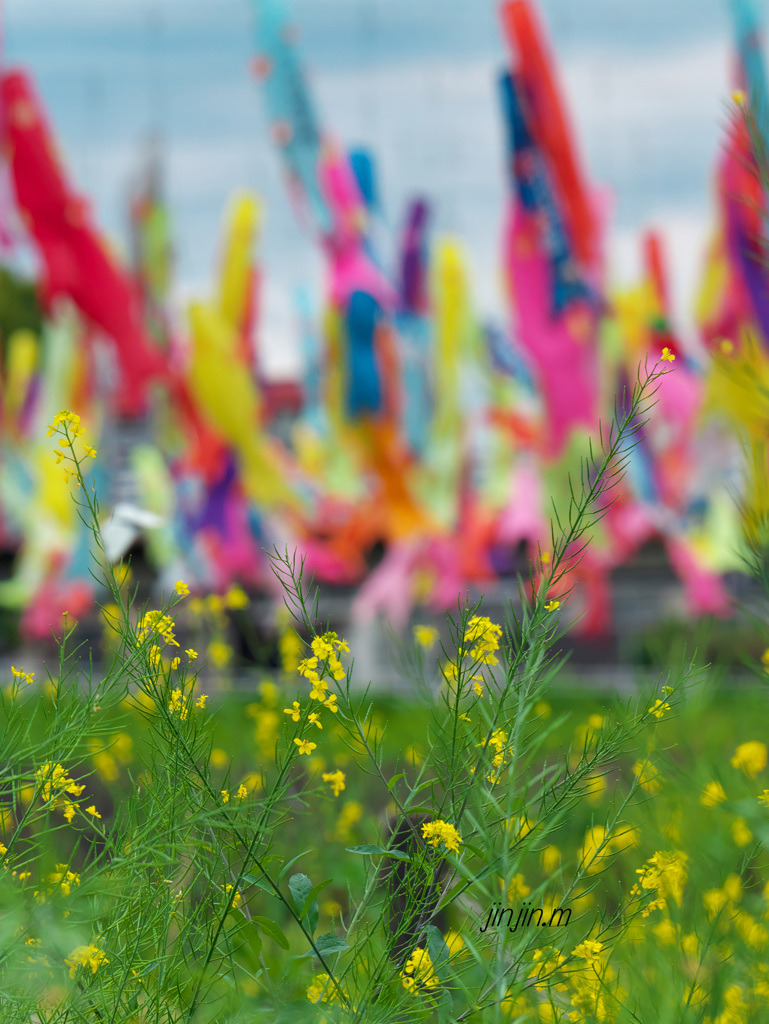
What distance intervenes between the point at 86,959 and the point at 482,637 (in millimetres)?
546

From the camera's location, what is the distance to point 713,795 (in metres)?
1.99

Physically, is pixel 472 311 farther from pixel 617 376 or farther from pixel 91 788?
pixel 91 788

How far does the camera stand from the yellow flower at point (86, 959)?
118cm

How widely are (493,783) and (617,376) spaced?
9.05m

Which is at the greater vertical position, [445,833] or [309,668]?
[309,668]

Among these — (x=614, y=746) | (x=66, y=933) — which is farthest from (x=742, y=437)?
(x=66, y=933)

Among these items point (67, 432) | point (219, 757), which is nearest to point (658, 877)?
point (67, 432)

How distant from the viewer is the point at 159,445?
12.4m

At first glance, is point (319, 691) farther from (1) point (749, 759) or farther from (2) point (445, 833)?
(1) point (749, 759)

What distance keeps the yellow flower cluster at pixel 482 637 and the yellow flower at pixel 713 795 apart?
0.62 meters

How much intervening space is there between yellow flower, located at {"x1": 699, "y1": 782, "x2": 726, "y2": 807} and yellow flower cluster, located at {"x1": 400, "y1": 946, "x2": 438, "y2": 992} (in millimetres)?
654

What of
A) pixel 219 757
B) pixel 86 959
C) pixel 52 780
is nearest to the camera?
pixel 86 959

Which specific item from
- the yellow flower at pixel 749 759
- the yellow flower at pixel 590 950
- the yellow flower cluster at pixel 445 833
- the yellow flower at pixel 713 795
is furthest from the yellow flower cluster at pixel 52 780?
the yellow flower at pixel 749 759

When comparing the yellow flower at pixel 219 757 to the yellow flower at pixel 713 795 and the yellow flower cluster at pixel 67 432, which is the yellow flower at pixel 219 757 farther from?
the yellow flower cluster at pixel 67 432
